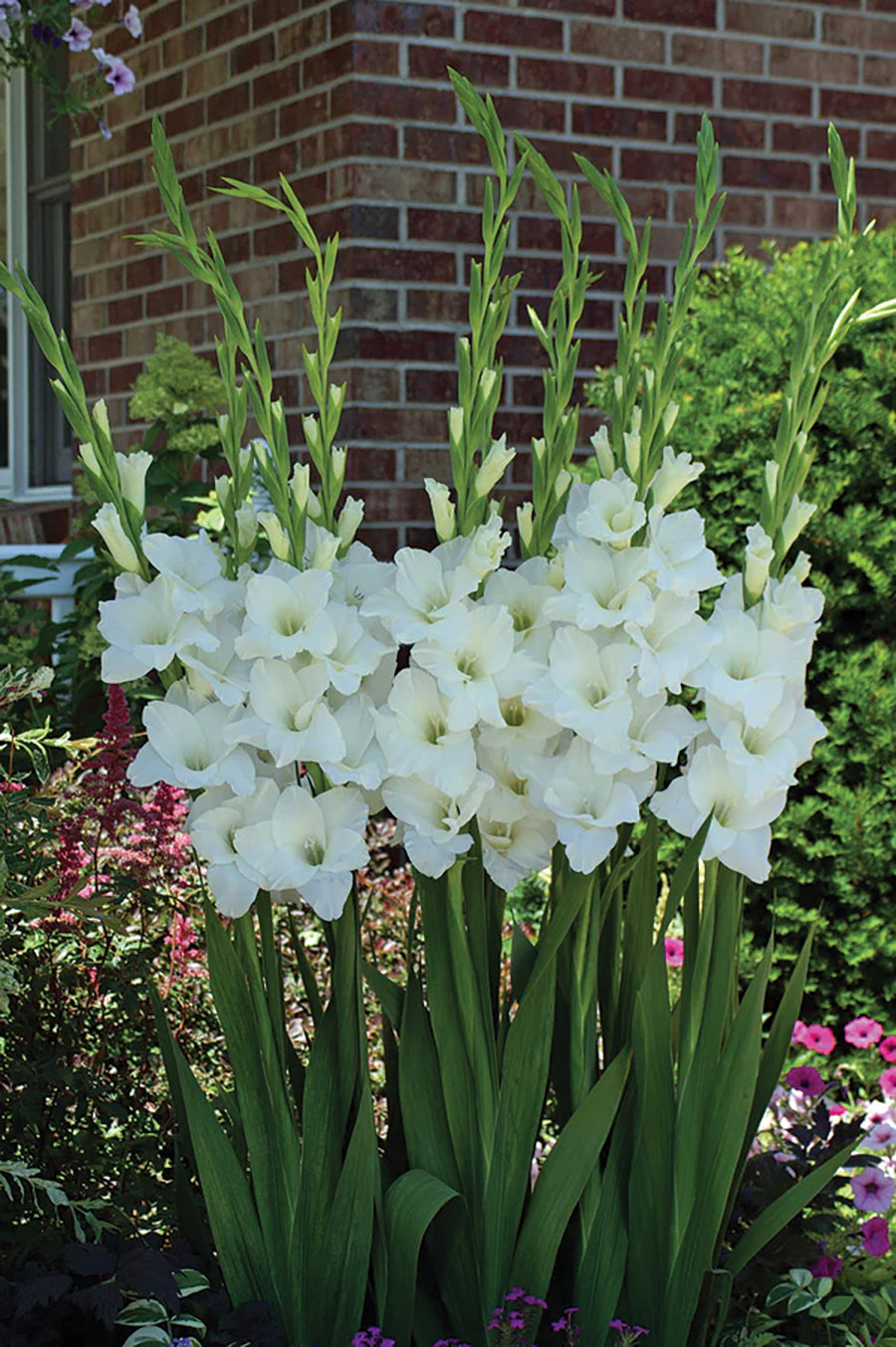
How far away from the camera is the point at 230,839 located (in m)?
1.65

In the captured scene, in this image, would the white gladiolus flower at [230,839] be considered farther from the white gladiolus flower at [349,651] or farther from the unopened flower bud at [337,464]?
the unopened flower bud at [337,464]

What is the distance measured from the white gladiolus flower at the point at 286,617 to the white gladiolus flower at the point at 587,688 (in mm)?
214

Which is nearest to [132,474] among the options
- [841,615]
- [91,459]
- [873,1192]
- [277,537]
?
[91,459]

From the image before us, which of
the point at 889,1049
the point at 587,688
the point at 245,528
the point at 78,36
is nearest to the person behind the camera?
the point at 587,688

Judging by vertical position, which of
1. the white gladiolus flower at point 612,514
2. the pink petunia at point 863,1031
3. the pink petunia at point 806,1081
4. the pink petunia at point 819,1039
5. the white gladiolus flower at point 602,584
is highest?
the white gladiolus flower at point 612,514

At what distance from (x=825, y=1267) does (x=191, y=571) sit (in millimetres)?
1228

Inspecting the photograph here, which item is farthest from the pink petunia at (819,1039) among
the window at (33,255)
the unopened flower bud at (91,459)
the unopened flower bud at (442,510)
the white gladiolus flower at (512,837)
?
the window at (33,255)

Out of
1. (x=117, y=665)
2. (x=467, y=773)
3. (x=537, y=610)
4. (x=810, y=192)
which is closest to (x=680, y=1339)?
(x=467, y=773)

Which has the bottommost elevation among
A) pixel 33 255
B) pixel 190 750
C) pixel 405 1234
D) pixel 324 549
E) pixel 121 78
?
pixel 405 1234

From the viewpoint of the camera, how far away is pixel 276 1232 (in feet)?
5.73

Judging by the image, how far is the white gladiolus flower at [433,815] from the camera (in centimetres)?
160

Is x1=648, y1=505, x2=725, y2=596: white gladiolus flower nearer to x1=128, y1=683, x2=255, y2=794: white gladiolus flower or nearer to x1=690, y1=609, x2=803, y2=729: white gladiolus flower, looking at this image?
x1=690, y1=609, x2=803, y2=729: white gladiolus flower

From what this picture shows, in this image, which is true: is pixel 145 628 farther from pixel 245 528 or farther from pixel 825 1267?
pixel 825 1267

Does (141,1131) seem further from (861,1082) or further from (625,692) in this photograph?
(861,1082)
